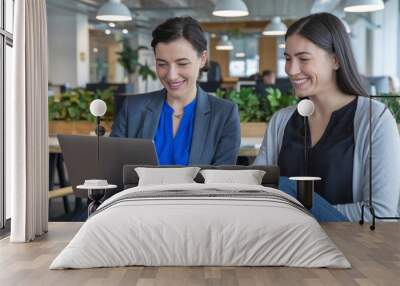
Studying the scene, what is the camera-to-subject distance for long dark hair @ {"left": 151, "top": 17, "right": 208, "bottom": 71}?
22.8ft

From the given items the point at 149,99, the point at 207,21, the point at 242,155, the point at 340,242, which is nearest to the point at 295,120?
the point at 242,155

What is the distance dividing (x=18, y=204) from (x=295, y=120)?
2.71m

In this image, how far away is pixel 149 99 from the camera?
22.5 ft

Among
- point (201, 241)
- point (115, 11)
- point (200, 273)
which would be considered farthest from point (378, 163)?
point (115, 11)

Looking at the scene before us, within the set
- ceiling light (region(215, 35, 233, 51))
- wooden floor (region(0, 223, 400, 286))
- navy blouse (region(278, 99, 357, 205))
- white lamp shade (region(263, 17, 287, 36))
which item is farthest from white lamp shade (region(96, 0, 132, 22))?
wooden floor (region(0, 223, 400, 286))

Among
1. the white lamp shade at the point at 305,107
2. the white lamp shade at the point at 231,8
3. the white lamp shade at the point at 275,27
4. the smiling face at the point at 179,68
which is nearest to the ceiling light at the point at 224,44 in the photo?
the white lamp shade at the point at 275,27

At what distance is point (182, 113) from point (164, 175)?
99 cm

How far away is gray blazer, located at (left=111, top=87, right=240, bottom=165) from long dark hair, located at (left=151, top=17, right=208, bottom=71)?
1.48ft

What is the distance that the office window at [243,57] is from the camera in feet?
47.8

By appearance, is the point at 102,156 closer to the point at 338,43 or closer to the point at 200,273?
the point at 200,273

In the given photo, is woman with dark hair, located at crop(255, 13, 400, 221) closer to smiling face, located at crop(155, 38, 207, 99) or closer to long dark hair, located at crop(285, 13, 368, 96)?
long dark hair, located at crop(285, 13, 368, 96)

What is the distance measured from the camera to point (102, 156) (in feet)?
20.1

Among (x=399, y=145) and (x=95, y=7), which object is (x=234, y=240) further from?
(x=95, y=7)

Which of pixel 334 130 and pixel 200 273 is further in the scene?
pixel 334 130
